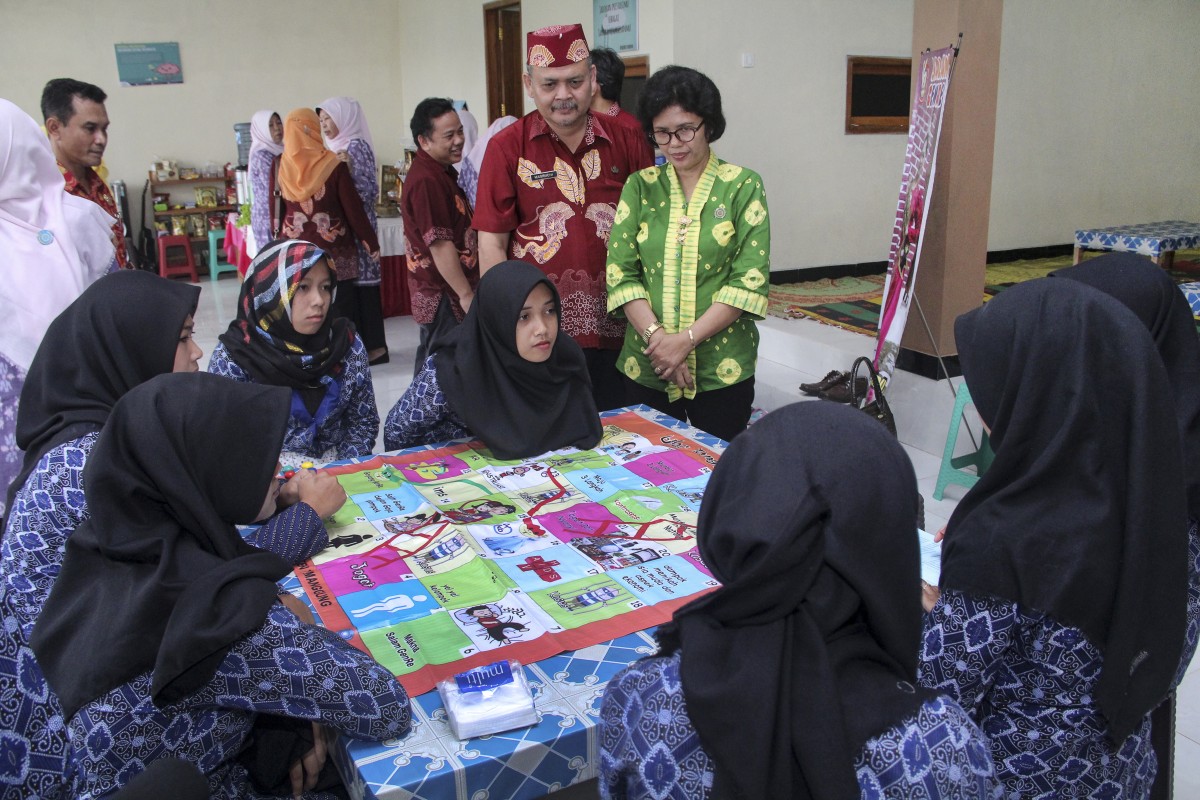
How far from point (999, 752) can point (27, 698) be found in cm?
134

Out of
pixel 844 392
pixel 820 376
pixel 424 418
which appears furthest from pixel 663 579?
pixel 820 376

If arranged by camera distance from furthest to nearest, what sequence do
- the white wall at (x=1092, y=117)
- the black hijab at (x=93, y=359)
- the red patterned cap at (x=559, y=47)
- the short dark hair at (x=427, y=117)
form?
the white wall at (x=1092, y=117) < the short dark hair at (x=427, y=117) < the red patterned cap at (x=559, y=47) < the black hijab at (x=93, y=359)

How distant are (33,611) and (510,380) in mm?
1195

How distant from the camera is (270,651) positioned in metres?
1.23

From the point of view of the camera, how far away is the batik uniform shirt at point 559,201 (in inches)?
111

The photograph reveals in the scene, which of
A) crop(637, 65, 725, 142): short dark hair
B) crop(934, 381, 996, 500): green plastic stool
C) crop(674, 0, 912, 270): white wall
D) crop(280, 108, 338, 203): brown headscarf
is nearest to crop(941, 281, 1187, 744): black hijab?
crop(637, 65, 725, 142): short dark hair

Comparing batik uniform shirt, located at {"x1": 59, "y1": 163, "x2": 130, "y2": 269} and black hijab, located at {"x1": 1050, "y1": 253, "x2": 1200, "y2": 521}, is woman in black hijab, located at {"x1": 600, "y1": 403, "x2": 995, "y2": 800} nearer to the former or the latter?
black hijab, located at {"x1": 1050, "y1": 253, "x2": 1200, "y2": 521}

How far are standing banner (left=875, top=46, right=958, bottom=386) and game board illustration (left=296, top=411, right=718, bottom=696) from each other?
4.99ft

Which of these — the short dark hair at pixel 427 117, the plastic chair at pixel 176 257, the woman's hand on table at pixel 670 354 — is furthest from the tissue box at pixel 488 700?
the plastic chair at pixel 176 257

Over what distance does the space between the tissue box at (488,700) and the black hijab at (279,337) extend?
1294mm

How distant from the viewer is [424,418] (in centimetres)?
234

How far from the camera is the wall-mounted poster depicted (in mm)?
8227

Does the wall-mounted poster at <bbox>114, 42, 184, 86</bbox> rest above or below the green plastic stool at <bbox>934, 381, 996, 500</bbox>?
above

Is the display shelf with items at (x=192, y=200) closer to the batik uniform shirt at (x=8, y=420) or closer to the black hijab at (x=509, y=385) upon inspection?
the batik uniform shirt at (x=8, y=420)
